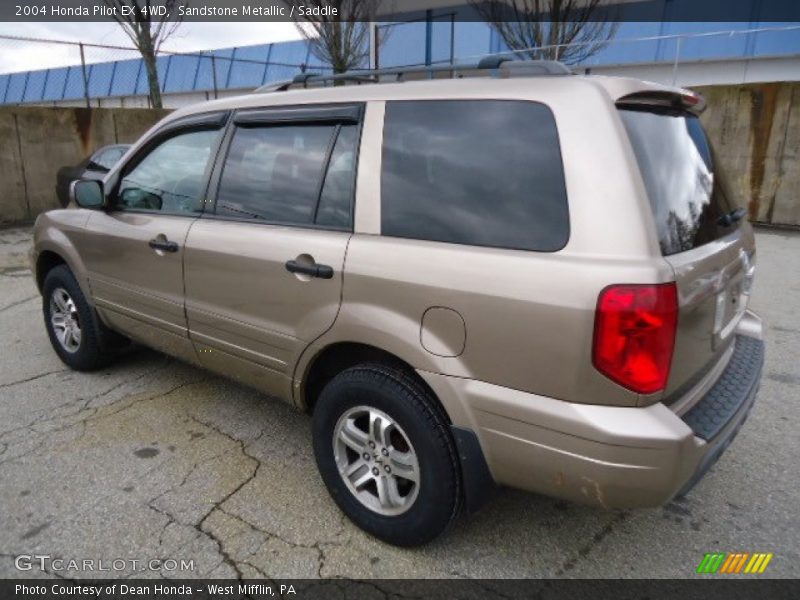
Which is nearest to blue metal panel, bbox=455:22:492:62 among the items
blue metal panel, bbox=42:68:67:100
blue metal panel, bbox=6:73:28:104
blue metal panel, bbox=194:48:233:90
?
blue metal panel, bbox=194:48:233:90

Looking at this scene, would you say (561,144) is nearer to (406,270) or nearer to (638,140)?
(638,140)

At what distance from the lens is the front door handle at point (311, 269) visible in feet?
7.70

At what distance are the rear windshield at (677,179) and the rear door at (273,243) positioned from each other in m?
1.12

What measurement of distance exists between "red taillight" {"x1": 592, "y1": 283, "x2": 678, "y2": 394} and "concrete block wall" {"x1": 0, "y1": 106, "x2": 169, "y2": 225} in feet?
36.9

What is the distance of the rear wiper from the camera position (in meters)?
2.32

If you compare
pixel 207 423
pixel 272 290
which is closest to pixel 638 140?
pixel 272 290

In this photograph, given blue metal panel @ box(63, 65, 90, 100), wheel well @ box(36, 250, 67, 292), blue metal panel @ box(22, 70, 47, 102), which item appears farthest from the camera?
blue metal panel @ box(22, 70, 47, 102)

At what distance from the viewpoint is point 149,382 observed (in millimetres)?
3904

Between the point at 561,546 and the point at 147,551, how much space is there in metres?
1.70

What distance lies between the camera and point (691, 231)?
6.71 feet

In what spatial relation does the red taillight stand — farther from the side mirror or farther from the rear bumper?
the side mirror

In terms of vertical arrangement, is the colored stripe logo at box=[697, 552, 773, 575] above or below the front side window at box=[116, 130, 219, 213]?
below

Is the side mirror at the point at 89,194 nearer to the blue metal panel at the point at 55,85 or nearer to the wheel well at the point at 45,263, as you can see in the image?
the wheel well at the point at 45,263

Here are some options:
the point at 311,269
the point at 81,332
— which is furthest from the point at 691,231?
the point at 81,332
